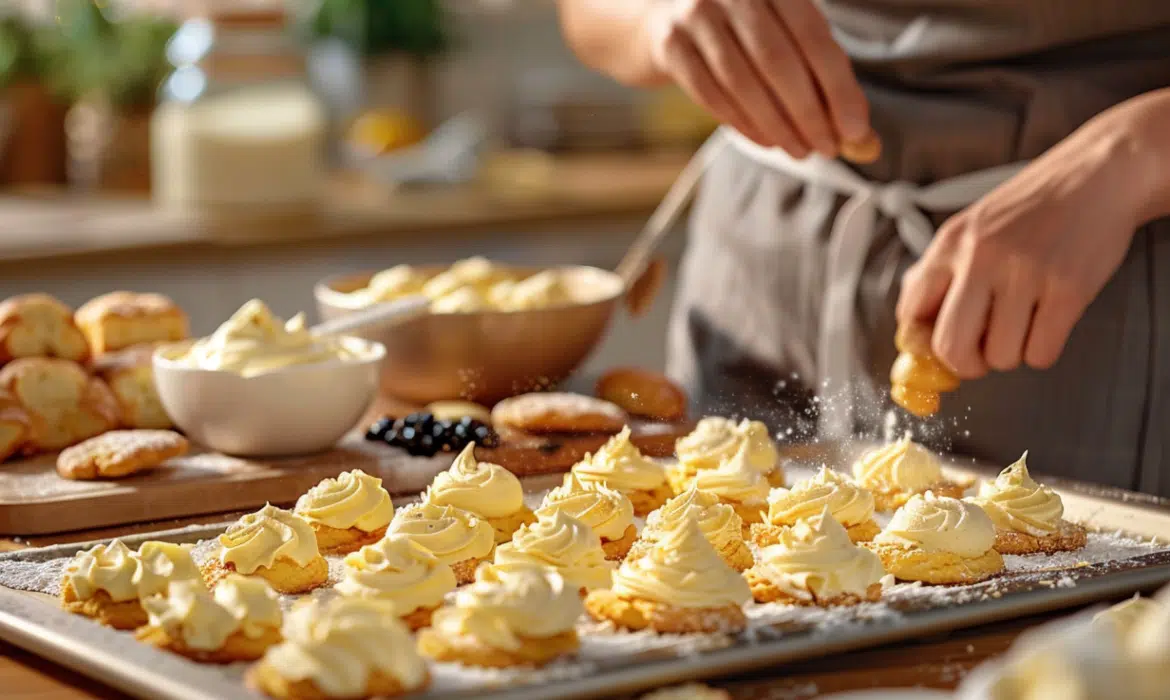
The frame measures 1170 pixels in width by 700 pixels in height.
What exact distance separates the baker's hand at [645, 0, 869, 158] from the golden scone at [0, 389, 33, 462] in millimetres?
747

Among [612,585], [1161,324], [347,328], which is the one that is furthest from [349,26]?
[612,585]

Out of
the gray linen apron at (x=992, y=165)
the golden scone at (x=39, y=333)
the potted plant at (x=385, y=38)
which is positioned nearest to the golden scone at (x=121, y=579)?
the golden scone at (x=39, y=333)

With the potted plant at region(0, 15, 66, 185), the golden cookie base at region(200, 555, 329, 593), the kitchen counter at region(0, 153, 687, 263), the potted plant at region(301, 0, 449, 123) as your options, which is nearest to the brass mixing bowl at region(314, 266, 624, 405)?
the golden cookie base at region(200, 555, 329, 593)

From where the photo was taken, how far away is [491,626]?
3.10ft

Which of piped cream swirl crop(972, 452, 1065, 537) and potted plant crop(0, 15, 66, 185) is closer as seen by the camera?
piped cream swirl crop(972, 452, 1065, 537)

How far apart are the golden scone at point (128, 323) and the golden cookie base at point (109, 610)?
71 centimetres

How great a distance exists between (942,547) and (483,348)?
729 mm

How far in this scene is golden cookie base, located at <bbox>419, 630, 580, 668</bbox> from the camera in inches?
36.7

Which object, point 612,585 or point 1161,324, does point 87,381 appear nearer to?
point 612,585

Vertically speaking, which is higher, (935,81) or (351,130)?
(935,81)

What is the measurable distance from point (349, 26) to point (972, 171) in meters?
2.78

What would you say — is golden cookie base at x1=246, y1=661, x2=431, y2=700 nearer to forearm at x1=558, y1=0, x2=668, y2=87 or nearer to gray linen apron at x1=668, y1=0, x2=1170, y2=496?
gray linen apron at x1=668, y1=0, x2=1170, y2=496

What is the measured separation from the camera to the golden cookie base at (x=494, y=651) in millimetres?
933

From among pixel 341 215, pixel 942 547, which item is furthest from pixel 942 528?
pixel 341 215
